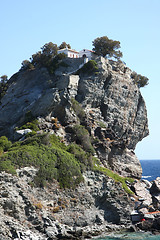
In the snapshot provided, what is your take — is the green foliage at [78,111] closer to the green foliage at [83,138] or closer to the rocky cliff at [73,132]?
the rocky cliff at [73,132]

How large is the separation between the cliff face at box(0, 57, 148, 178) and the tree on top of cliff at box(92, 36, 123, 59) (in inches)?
151

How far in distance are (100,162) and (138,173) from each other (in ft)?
44.3

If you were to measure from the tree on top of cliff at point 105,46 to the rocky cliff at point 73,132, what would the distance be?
3128 millimetres

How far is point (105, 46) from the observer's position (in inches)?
3105

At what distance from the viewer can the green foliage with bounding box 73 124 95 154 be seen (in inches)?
2307

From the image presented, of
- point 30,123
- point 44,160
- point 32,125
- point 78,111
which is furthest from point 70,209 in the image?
point 78,111

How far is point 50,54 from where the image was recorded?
253 ft

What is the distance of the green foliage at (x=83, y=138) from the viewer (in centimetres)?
5859

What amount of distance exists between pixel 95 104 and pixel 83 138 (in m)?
14.4

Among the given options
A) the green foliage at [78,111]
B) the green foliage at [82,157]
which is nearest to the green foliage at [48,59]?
the green foliage at [78,111]

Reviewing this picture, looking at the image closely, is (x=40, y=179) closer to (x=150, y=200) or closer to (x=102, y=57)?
(x=150, y=200)

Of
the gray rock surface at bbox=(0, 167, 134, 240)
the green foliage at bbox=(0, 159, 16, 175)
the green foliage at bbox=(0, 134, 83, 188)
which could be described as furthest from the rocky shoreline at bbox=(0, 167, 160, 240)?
the green foliage at bbox=(0, 134, 83, 188)

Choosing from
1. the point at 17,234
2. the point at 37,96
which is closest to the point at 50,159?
the point at 17,234

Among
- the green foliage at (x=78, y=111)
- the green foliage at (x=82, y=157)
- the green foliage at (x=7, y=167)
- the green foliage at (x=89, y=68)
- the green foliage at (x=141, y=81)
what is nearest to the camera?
the green foliage at (x=7, y=167)
